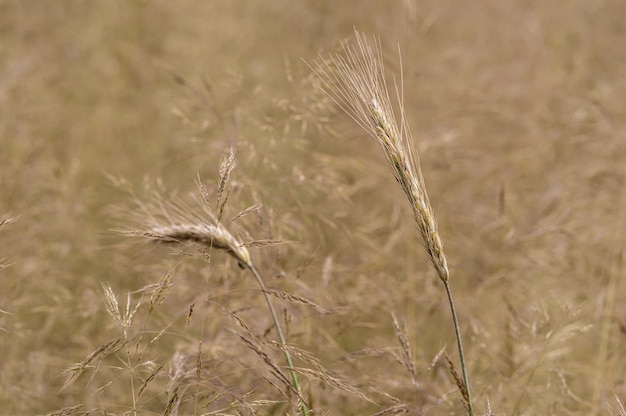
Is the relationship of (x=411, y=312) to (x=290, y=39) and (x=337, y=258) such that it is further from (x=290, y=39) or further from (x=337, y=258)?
(x=290, y=39)

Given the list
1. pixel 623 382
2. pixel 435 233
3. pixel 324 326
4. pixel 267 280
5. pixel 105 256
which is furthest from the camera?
pixel 105 256

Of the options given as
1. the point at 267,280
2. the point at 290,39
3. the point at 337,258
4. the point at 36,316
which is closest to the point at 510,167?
the point at 337,258

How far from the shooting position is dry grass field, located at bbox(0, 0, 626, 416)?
1.97 metres

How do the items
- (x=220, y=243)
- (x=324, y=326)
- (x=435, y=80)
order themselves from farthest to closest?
1. (x=435, y=80)
2. (x=324, y=326)
3. (x=220, y=243)

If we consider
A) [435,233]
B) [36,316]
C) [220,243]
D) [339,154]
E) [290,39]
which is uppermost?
[435,233]

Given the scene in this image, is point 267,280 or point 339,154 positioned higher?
point 267,280

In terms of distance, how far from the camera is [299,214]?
2754 mm

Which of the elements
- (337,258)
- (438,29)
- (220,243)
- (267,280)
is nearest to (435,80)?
(438,29)

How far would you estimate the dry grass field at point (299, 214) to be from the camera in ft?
6.46

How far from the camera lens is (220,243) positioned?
1588mm

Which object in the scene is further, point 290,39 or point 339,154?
point 290,39

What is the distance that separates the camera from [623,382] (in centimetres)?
221

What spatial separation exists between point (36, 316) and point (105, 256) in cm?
41

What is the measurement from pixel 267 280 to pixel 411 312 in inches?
30.6
